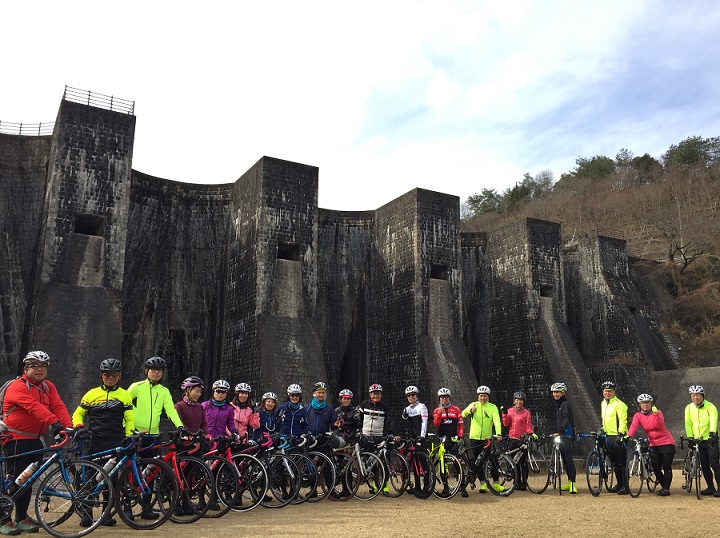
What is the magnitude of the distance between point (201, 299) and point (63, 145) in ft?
20.6

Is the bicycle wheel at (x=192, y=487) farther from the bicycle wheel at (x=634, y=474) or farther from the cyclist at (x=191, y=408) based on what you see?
the bicycle wheel at (x=634, y=474)

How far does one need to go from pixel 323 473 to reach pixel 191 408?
2.35 m

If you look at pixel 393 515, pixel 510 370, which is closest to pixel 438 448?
pixel 393 515

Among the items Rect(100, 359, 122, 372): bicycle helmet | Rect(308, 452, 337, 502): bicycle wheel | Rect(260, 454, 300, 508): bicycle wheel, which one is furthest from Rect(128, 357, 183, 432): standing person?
Rect(308, 452, 337, 502): bicycle wheel

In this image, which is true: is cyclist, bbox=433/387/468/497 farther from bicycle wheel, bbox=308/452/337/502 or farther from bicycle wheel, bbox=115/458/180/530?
bicycle wheel, bbox=115/458/180/530

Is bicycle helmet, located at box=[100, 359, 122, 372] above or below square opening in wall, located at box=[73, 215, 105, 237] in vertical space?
below

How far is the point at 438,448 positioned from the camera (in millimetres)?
9891

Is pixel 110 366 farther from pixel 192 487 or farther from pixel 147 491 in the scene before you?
pixel 192 487

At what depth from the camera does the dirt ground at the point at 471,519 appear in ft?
21.2

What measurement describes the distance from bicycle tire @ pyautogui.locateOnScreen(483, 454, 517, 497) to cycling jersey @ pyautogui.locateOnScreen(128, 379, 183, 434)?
5.35 meters

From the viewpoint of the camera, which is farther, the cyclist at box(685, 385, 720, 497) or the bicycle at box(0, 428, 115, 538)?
the cyclist at box(685, 385, 720, 497)

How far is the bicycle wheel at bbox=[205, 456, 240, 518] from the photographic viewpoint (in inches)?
289

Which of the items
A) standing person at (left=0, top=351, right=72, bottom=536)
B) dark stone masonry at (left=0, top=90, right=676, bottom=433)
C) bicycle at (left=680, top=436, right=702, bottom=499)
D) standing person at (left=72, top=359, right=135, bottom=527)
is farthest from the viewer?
dark stone masonry at (left=0, top=90, right=676, bottom=433)

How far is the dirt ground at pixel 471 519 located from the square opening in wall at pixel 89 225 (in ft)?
33.1
